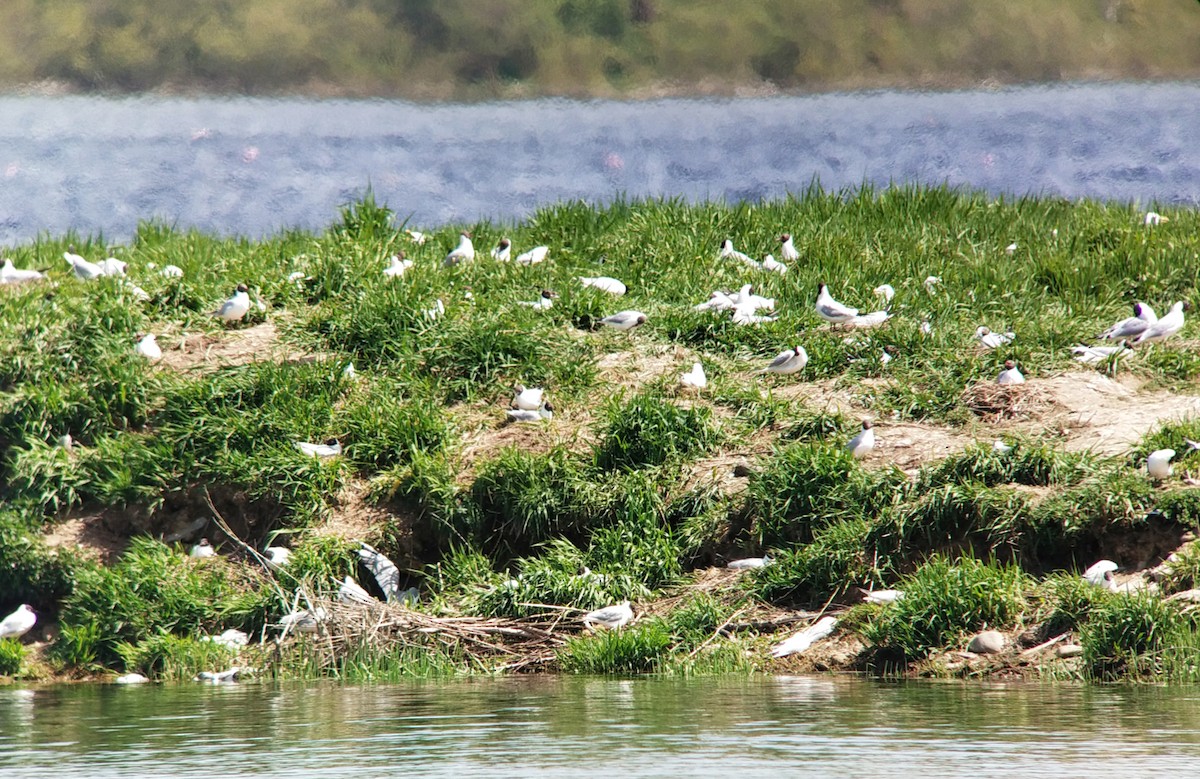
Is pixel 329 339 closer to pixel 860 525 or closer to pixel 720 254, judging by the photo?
pixel 720 254

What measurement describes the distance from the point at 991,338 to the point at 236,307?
5.18 m

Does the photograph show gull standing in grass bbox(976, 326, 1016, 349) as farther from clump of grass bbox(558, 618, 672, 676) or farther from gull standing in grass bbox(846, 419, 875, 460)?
clump of grass bbox(558, 618, 672, 676)

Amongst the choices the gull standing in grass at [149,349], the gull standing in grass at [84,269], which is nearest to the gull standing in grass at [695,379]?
the gull standing in grass at [149,349]

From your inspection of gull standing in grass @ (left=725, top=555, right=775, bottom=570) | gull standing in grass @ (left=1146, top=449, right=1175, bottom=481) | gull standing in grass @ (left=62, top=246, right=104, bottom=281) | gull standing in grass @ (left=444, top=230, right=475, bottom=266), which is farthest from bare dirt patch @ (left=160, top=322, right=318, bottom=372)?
gull standing in grass @ (left=1146, top=449, right=1175, bottom=481)

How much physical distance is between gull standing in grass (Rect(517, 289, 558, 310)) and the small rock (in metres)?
4.60

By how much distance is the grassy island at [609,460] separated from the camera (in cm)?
691

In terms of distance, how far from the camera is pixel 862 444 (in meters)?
7.92

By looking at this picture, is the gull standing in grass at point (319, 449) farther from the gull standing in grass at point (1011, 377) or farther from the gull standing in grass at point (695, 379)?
the gull standing in grass at point (1011, 377)

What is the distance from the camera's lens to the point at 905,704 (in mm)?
5148

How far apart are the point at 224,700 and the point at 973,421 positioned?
4.70 metres

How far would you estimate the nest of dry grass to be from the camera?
845cm

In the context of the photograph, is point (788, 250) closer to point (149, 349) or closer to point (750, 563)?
point (750, 563)

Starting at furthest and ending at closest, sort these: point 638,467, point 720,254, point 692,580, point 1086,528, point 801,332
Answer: point 720,254 < point 801,332 < point 638,467 < point 692,580 < point 1086,528

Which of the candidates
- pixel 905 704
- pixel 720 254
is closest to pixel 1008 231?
pixel 720 254
